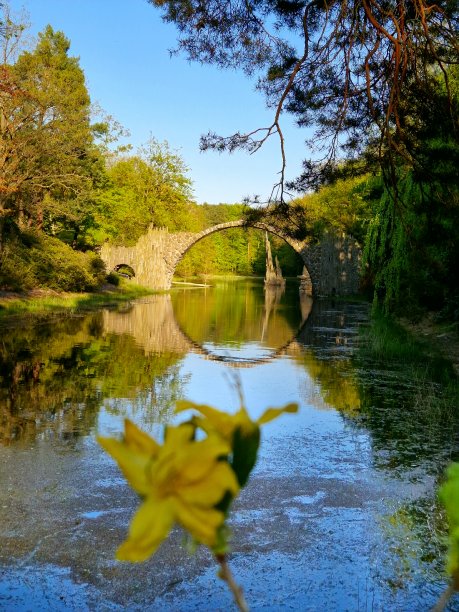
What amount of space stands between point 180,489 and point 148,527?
36mm

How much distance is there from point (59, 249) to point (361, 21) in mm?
22031

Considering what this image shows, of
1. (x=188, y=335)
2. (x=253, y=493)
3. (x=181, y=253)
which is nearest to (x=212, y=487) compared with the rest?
(x=253, y=493)

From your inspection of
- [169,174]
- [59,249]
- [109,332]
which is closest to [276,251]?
[169,174]

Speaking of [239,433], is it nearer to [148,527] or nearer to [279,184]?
[148,527]

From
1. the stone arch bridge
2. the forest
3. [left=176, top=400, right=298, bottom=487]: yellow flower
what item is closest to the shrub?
the forest

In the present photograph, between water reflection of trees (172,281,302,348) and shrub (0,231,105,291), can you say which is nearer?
water reflection of trees (172,281,302,348)

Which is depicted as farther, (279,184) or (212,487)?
(279,184)

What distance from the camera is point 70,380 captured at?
9.05 meters

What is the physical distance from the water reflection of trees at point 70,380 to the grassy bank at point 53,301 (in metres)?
4.63

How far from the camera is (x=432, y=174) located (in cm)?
561

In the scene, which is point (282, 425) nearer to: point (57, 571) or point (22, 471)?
point (22, 471)

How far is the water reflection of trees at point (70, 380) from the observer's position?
6.79m

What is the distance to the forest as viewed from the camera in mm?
5855

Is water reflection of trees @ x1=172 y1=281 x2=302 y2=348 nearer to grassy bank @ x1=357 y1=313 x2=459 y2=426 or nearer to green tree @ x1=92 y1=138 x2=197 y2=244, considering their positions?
grassy bank @ x1=357 y1=313 x2=459 y2=426
